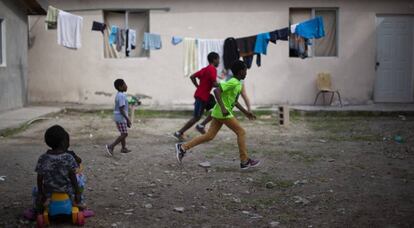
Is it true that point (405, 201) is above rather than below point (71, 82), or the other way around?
below

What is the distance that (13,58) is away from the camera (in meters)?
12.9

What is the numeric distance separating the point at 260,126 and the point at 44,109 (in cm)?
548

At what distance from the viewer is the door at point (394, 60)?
1408cm

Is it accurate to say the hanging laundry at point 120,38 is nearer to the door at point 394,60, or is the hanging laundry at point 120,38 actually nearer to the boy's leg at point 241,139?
the boy's leg at point 241,139

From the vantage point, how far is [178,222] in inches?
184

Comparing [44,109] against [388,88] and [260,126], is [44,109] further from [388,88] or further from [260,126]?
[388,88]

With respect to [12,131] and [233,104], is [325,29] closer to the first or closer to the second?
[233,104]

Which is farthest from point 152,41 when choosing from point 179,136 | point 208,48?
point 179,136

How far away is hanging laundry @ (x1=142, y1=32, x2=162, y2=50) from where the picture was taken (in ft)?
42.0

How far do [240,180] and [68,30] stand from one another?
6.95m

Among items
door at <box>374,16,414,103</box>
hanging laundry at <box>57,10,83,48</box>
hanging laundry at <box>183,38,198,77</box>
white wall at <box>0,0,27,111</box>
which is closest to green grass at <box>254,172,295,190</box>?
hanging laundry at <box>57,10,83,48</box>

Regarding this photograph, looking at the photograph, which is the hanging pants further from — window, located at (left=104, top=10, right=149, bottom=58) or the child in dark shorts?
window, located at (left=104, top=10, right=149, bottom=58)

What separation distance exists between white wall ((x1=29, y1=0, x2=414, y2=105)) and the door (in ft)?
0.74

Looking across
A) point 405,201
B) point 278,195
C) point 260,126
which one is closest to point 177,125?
point 260,126
